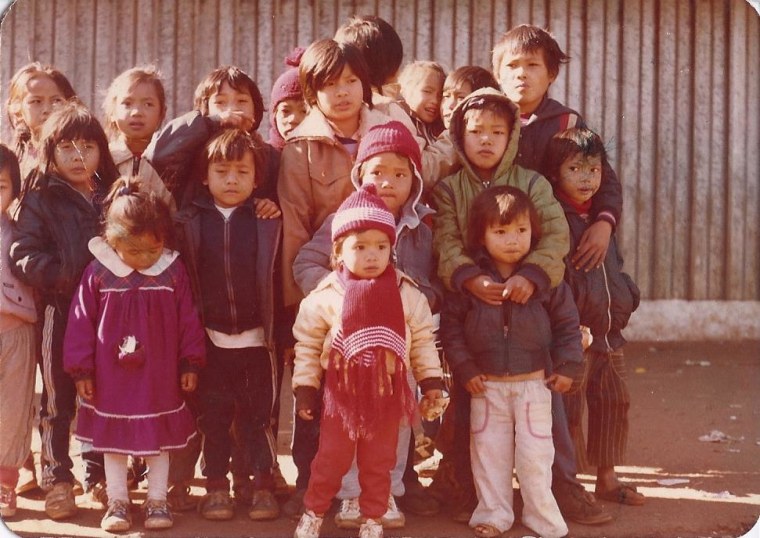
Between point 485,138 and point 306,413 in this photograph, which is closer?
point 306,413

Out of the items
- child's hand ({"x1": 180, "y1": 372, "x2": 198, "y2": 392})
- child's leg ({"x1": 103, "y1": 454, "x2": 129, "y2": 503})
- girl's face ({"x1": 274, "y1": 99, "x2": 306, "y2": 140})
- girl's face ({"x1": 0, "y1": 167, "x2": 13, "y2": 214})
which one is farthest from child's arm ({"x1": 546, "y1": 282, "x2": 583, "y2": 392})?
girl's face ({"x1": 0, "y1": 167, "x2": 13, "y2": 214})

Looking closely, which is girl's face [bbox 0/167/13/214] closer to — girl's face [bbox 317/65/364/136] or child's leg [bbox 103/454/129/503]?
child's leg [bbox 103/454/129/503]

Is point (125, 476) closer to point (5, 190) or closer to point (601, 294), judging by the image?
point (5, 190)

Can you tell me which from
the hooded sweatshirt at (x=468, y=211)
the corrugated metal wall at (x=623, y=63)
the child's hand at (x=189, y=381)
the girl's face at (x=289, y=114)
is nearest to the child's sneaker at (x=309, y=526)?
the child's hand at (x=189, y=381)

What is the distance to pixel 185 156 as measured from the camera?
4.08 meters

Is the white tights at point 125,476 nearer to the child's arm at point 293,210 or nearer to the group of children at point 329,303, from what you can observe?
the group of children at point 329,303

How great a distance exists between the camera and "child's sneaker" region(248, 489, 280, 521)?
399cm

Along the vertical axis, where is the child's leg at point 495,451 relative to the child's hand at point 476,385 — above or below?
below

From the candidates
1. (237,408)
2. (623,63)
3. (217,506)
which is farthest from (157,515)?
(623,63)

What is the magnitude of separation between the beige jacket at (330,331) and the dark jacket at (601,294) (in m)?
0.77

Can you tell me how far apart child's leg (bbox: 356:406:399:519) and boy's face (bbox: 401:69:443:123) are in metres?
1.68

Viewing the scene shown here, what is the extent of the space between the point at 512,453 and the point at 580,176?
119 centimetres

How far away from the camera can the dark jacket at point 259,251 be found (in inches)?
157

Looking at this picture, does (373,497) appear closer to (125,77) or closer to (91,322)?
(91,322)
